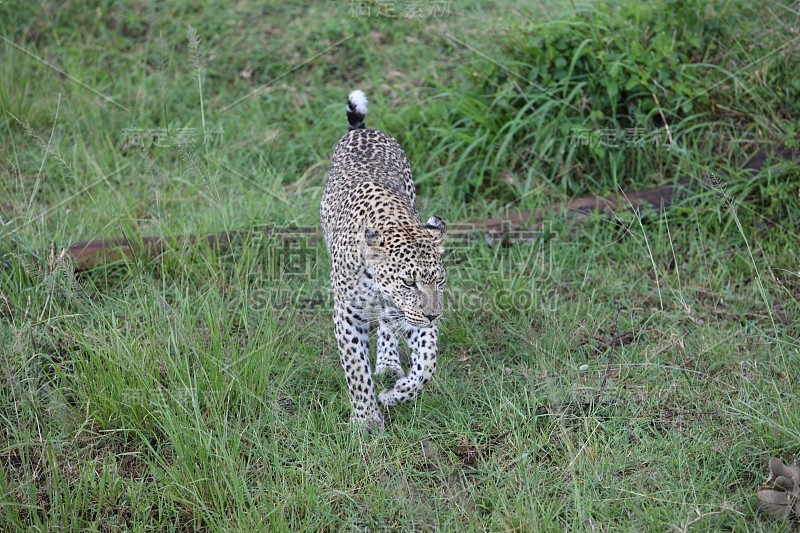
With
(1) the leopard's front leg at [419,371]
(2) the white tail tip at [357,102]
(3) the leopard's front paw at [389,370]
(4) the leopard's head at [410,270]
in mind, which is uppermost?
(2) the white tail tip at [357,102]

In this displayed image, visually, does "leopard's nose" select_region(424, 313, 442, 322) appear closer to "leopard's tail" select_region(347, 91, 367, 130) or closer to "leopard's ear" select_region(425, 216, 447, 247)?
"leopard's ear" select_region(425, 216, 447, 247)

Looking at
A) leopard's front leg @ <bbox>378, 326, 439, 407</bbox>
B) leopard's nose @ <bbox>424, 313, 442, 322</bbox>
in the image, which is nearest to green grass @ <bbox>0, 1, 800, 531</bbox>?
leopard's front leg @ <bbox>378, 326, 439, 407</bbox>

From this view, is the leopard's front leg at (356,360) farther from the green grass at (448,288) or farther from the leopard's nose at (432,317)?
the leopard's nose at (432,317)

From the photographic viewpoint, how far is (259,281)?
22.8ft

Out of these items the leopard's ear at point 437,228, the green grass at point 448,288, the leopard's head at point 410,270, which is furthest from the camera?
the leopard's ear at point 437,228

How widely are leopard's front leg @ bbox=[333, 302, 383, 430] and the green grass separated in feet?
0.57

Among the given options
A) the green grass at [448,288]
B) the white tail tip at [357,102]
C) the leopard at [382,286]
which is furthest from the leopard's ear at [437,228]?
the white tail tip at [357,102]

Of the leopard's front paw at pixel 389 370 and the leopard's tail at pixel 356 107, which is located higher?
the leopard's tail at pixel 356 107

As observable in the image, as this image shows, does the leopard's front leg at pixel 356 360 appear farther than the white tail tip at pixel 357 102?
No

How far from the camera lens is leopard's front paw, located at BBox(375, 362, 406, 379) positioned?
249 inches

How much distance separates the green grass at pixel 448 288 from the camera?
489 centimetres

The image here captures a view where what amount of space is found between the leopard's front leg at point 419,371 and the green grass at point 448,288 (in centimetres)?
12

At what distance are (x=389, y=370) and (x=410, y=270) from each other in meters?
1.31

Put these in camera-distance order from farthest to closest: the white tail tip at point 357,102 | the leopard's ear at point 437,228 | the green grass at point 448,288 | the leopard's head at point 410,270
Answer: the white tail tip at point 357,102
the leopard's ear at point 437,228
the leopard's head at point 410,270
the green grass at point 448,288
